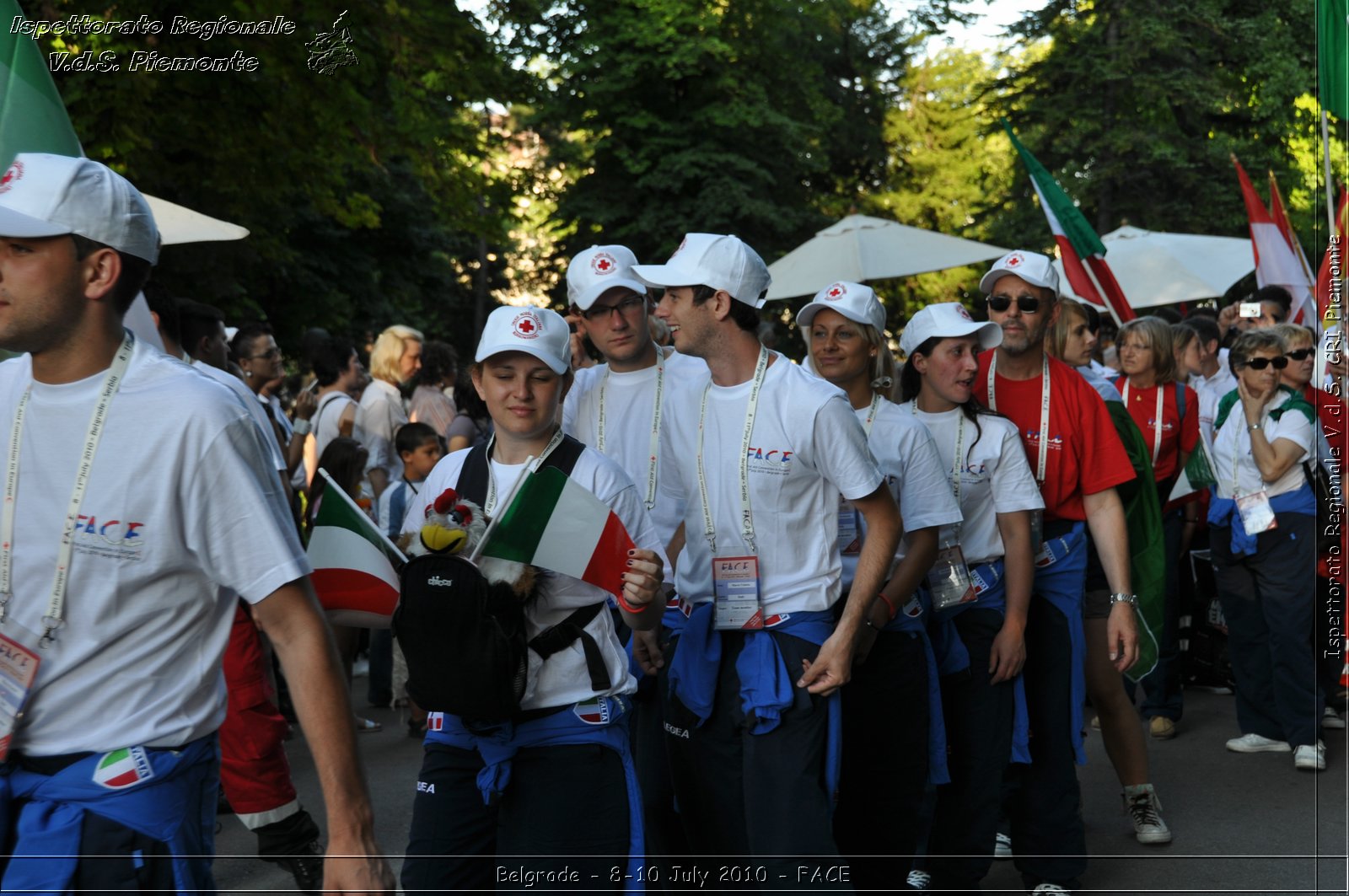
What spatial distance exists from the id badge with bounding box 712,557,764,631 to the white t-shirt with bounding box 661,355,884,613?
0.12 ft

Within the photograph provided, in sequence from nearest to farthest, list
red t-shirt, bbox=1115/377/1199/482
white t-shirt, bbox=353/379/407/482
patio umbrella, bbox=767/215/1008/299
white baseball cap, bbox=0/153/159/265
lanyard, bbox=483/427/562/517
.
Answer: white baseball cap, bbox=0/153/159/265, lanyard, bbox=483/427/562/517, red t-shirt, bbox=1115/377/1199/482, white t-shirt, bbox=353/379/407/482, patio umbrella, bbox=767/215/1008/299

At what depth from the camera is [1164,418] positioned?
26.4ft

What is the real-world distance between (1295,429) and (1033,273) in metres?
2.81

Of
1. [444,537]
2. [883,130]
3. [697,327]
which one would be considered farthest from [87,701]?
[883,130]

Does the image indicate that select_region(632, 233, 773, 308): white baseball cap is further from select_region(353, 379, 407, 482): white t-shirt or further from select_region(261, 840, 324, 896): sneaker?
select_region(353, 379, 407, 482): white t-shirt

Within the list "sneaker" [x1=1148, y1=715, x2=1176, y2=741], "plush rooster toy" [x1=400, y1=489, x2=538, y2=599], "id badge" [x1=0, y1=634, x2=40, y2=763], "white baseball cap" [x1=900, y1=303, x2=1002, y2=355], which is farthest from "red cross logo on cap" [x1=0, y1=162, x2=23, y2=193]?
"sneaker" [x1=1148, y1=715, x2=1176, y2=741]

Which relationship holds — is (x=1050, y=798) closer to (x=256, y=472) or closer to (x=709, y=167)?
(x=256, y=472)

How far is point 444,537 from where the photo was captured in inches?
139

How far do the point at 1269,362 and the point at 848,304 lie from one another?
11.2ft

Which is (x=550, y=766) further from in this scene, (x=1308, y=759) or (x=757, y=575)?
(x=1308, y=759)

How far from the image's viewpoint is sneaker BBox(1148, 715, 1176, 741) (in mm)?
8336

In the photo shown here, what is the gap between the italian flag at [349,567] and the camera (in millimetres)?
3521

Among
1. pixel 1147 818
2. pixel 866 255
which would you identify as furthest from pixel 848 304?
pixel 866 255

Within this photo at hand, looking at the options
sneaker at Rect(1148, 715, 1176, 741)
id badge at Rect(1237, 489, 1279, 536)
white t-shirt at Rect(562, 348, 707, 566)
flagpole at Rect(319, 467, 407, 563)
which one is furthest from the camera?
sneaker at Rect(1148, 715, 1176, 741)
